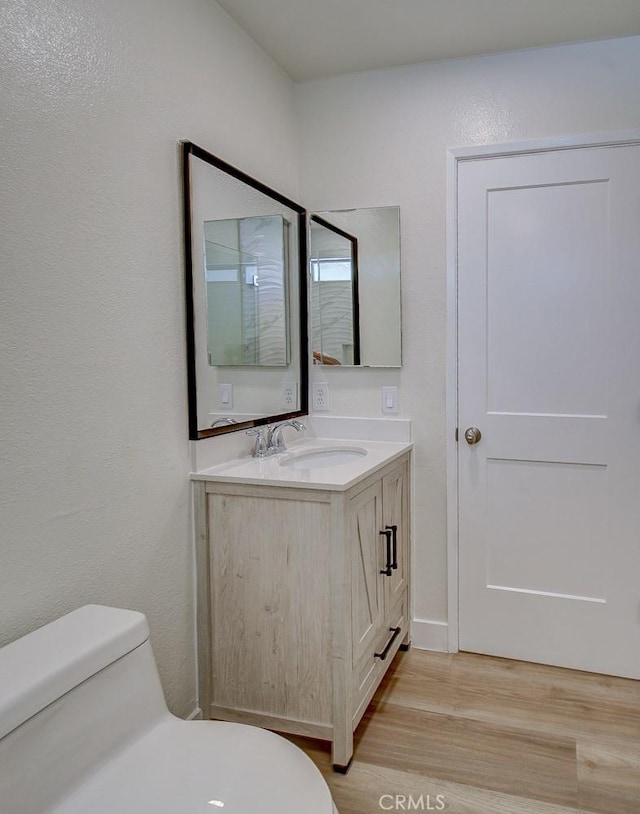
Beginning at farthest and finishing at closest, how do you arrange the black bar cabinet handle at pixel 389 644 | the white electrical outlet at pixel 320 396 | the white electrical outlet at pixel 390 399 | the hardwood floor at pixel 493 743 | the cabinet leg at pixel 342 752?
the white electrical outlet at pixel 320 396 → the white electrical outlet at pixel 390 399 → the black bar cabinet handle at pixel 389 644 → the cabinet leg at pixel 342 752 → the hardwood floor at pixel 493 743

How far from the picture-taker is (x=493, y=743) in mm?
2031

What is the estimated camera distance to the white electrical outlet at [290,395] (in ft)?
8.66

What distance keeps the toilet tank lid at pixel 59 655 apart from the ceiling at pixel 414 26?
199 cm

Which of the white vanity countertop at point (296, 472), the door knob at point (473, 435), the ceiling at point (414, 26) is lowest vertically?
the white vanity countertop at point (296, 472)

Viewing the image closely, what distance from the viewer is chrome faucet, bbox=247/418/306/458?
2.37 meters

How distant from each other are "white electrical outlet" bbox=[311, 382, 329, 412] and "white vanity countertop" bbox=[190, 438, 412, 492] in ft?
1.06

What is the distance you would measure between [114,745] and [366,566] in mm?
997

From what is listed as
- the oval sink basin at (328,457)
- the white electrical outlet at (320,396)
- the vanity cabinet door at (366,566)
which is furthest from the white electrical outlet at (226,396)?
the white electrical outlet at (320,396)

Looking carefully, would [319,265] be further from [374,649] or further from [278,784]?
[278,784]

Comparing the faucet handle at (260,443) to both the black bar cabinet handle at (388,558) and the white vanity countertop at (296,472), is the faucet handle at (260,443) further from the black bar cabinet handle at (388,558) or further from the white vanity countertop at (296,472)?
the black bar cabinet handle at (388,558)

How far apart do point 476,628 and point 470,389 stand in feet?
3.31

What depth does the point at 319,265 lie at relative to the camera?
2.77 meters

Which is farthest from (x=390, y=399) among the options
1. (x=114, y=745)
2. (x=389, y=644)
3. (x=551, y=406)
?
(x=114, y=745)

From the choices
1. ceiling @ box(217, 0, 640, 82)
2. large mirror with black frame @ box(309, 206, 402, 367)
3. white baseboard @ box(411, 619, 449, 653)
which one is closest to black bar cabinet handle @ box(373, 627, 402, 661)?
white baseboard @ box(411, 619, 449, 653)
